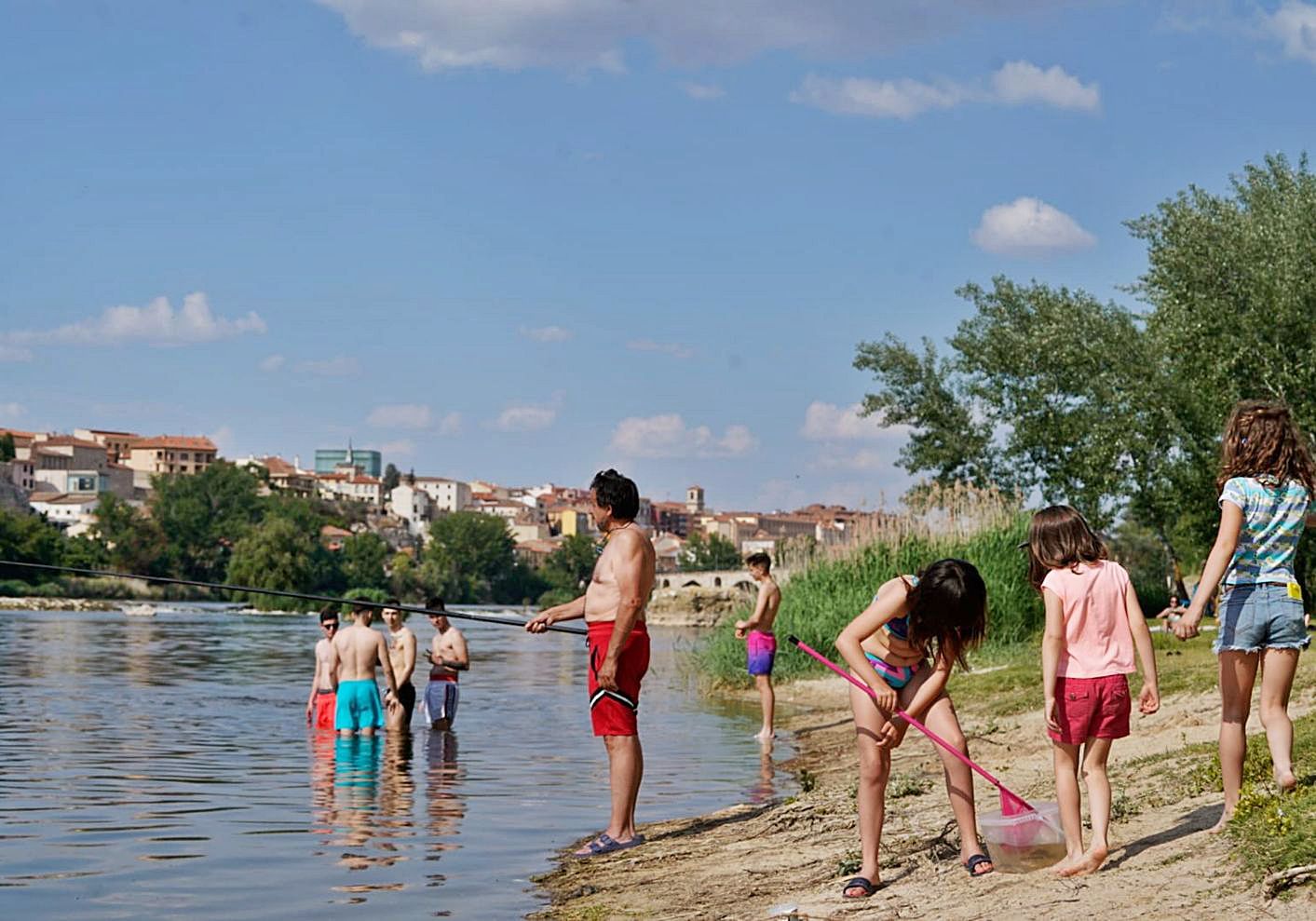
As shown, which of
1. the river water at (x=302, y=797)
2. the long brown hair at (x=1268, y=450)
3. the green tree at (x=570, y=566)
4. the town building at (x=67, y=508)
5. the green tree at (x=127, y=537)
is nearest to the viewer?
the long brown hair at (x=1268, y=450)

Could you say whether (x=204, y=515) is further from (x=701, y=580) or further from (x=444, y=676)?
(x=444, y=676)

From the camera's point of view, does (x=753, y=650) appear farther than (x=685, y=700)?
No

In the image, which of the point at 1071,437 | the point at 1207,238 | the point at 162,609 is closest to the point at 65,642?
the point at 1071,437

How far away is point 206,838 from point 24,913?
91.0 inches

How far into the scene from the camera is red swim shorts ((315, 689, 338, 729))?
16.9m

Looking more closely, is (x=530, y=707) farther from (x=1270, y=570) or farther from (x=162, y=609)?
(x=162, y=609)

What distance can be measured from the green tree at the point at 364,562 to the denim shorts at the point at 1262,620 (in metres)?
156

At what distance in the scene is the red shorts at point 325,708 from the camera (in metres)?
→ 16.9

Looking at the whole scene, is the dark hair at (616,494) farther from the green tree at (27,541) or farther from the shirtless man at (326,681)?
the green tree at (27,541)

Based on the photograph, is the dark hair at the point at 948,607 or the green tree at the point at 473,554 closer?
the dark hair at the point at 948,607

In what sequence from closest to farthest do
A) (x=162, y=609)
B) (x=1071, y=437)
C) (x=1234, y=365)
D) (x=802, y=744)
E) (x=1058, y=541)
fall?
(x=1058, y=541) → (x=802, y=744) → (x=1234, y=365) → (x=1071, y=437) → (x=162, y=609)

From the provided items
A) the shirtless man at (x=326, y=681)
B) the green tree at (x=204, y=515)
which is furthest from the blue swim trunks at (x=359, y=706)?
the green tree at (x=204, y=515)

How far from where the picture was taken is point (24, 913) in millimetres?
7453

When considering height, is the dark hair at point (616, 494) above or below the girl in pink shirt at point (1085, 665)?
above
